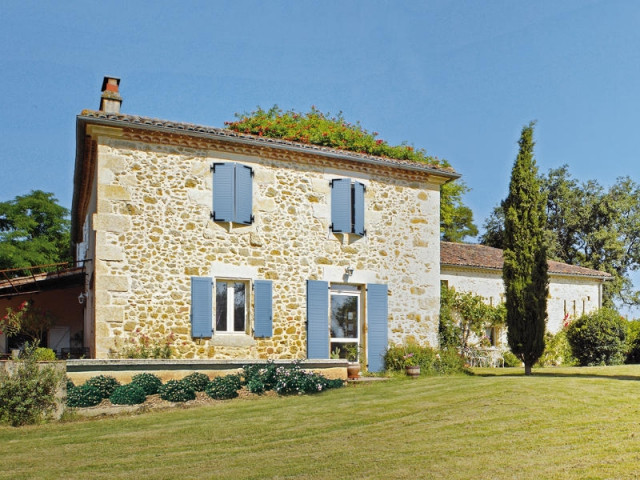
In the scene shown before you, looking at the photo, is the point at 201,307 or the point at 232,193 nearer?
the point at 201,307

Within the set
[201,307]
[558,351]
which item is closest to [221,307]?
[201,307]

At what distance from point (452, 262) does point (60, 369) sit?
13.0 m

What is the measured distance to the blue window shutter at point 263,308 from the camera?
595 inches

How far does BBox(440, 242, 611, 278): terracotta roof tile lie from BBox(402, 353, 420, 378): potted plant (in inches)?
196

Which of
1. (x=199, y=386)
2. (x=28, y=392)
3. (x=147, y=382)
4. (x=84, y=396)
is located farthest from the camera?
(x=199, y=386)

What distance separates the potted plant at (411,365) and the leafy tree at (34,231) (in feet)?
67.1

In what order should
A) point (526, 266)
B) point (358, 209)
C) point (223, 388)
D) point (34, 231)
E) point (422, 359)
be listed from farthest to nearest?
point (34, 231) < point (526, 266) < point (358, 209) < point (422, 359) < point (223, 388)

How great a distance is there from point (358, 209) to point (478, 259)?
7380mm

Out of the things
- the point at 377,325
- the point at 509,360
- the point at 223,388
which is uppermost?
the point at 377,325

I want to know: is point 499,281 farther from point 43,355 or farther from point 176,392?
point 43,355

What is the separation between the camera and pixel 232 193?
15.1 meters

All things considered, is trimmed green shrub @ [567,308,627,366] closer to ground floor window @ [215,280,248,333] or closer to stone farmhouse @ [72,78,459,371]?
stone farmhouse @ [72,78,459,371]

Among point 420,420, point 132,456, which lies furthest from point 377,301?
point 132,456

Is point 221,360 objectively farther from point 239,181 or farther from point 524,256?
point 524,256
